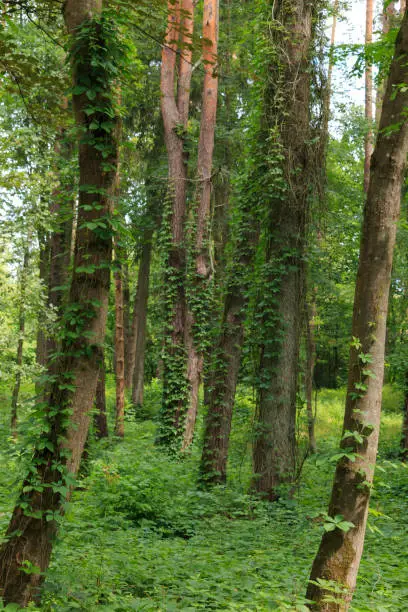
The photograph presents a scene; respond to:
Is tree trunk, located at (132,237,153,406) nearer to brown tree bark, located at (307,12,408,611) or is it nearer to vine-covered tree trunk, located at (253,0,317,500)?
vine-covered tree trunk, located at (253,0,317,500)

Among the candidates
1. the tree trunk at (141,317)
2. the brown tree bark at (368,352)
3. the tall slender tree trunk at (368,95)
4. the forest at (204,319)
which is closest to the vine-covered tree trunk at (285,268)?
the forest at (204,319)

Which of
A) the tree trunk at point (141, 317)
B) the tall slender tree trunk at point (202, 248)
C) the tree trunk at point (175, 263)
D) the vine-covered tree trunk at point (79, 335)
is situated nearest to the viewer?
the vine-covered tree trunk at point (79, 335)

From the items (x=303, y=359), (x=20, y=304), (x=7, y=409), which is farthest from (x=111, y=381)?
(x=303, y=359)

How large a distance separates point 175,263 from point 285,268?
6.61 metres

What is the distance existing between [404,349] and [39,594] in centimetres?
1164

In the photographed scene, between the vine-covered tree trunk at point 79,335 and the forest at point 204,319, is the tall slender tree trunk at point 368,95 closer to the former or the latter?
the forest at point 204,319

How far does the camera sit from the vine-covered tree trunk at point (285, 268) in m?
9.16

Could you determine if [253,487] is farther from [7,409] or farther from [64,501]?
[7,409]

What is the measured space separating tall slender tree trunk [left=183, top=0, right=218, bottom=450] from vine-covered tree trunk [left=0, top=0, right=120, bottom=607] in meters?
10.1

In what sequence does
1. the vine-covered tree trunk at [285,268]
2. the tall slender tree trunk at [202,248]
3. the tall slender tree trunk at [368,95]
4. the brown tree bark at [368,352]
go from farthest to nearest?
the tall slender tree trunk at [368,95] < the tall slender tree trunk at [202,248] < the vine-covered tree trunk at [285,268] < the brown tree bark at [368,352]

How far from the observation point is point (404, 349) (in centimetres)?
1427

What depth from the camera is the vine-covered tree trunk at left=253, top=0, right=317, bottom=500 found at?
916 cm

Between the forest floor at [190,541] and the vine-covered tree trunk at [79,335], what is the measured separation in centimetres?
19

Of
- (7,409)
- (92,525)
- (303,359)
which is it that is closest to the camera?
(92,525)
